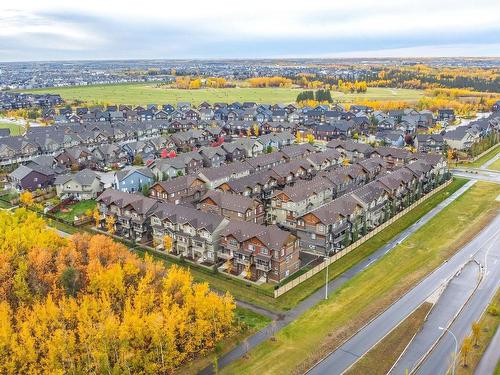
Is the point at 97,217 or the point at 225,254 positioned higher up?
the point at 97,217

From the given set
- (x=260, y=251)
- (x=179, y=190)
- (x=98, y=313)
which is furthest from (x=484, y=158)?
(x=98, y=313)

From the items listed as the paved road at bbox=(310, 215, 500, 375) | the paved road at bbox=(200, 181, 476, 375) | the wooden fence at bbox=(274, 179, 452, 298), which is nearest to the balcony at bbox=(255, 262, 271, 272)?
the wooden fence at bbox=(274, 179, 452, 298)

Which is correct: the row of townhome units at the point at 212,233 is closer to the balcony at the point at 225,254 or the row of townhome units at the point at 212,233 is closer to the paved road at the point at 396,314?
the balcony at the point at 225,254

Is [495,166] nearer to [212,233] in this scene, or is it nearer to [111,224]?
[212,233]

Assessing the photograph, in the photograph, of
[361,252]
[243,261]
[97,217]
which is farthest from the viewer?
[97,217]

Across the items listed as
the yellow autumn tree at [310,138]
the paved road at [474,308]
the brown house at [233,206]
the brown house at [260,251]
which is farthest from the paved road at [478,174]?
the brown house at [260,251]

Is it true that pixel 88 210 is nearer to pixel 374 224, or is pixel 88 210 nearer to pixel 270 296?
pixel 270 296
